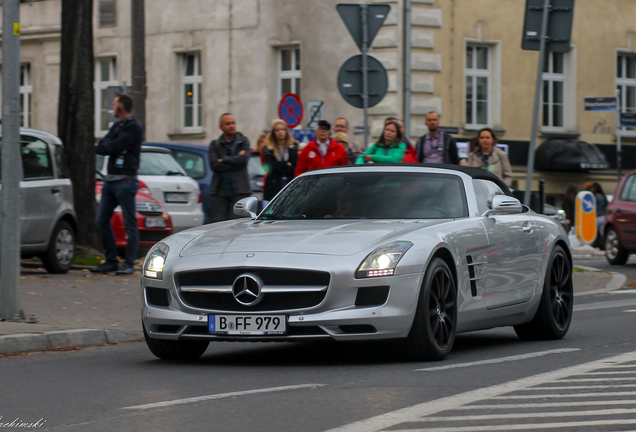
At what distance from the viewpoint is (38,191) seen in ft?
48.4

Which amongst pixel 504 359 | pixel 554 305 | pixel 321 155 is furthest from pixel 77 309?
pixel 504 359

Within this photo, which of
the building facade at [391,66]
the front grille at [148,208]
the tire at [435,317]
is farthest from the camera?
the building facade at [391,66]

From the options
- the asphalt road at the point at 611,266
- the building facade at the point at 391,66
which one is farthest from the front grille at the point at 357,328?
the building facade at the point at 391,66

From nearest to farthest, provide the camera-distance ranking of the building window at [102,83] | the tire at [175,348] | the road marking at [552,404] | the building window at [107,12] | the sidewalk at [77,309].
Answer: the road marking at [552,404] → the tire at [175,348] → the sidewalk at [77,309] → the building window at [107,12] → the building window at [102,83]

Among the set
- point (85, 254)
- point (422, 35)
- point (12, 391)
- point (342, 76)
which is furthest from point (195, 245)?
point (422, 35)

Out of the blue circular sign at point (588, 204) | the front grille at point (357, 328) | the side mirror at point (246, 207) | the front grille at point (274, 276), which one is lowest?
the blue circular sign at point (588, 204)

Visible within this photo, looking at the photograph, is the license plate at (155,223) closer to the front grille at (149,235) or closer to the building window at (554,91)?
the front grille at (149,235)

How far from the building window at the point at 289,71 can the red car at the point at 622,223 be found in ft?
34.8

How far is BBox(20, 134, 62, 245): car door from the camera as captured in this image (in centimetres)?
1453

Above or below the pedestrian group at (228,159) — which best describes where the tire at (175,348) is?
below

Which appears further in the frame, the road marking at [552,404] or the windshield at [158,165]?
the windshield at [158,165]

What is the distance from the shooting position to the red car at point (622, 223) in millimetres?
21000

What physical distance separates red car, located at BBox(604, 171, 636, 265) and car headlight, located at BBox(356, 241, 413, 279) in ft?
45.5

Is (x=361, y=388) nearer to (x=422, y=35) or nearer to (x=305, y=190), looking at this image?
(x=305, y=190)
